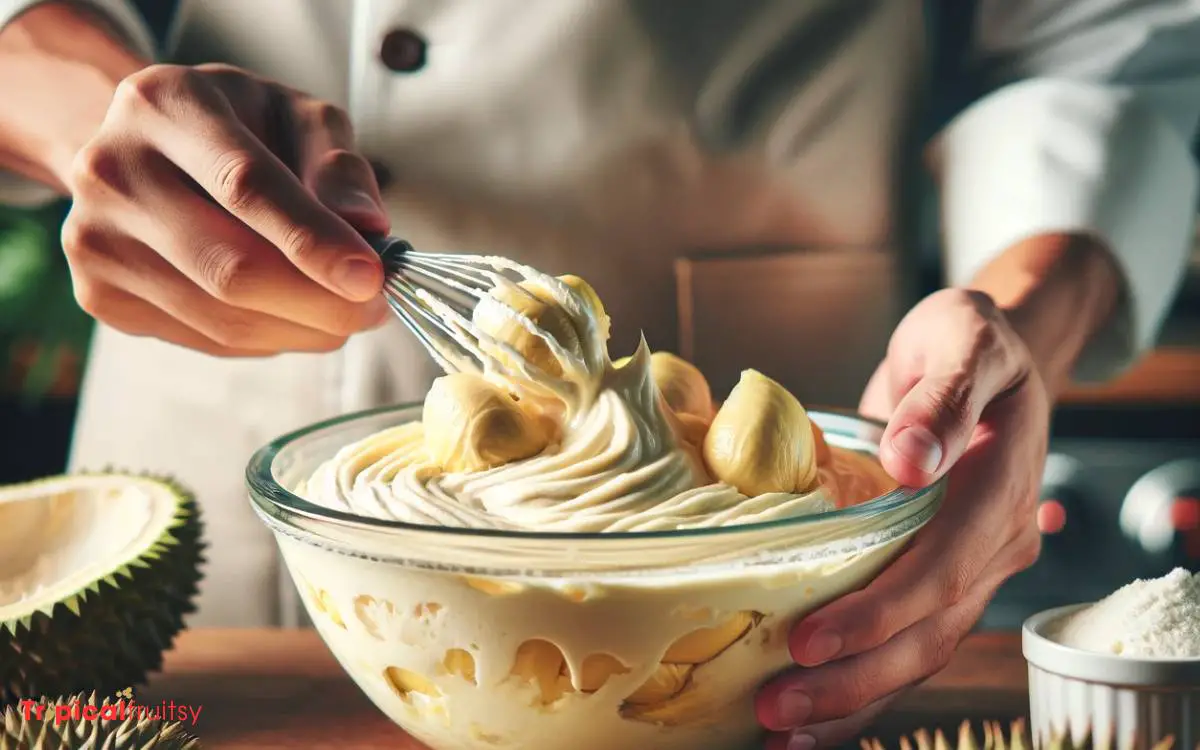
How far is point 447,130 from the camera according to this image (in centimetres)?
106

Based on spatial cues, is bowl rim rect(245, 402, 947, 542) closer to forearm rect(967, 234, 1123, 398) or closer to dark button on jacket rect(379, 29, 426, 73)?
forearm rect(967, 234, 1123, 398)

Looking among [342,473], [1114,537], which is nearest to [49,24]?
[342,473]

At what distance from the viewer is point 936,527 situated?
2.05 feet

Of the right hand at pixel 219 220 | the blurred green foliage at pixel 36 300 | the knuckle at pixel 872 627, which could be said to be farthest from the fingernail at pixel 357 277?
the blurred green foliage at pixel 36 300

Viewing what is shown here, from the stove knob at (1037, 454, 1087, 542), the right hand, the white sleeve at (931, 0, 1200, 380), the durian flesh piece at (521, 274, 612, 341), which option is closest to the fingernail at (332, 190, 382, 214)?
the right hand

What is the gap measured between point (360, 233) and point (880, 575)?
350mm

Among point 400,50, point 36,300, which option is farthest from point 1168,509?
point 36,300

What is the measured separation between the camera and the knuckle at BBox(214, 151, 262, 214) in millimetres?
644

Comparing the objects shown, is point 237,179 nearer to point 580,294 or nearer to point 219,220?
point 219,220

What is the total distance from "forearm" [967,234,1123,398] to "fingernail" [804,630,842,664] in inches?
17.7

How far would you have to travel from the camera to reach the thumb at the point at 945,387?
565 mm

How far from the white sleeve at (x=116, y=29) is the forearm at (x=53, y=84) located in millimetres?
28

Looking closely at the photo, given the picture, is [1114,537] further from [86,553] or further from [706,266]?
[86,553]

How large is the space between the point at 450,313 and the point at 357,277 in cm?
5
